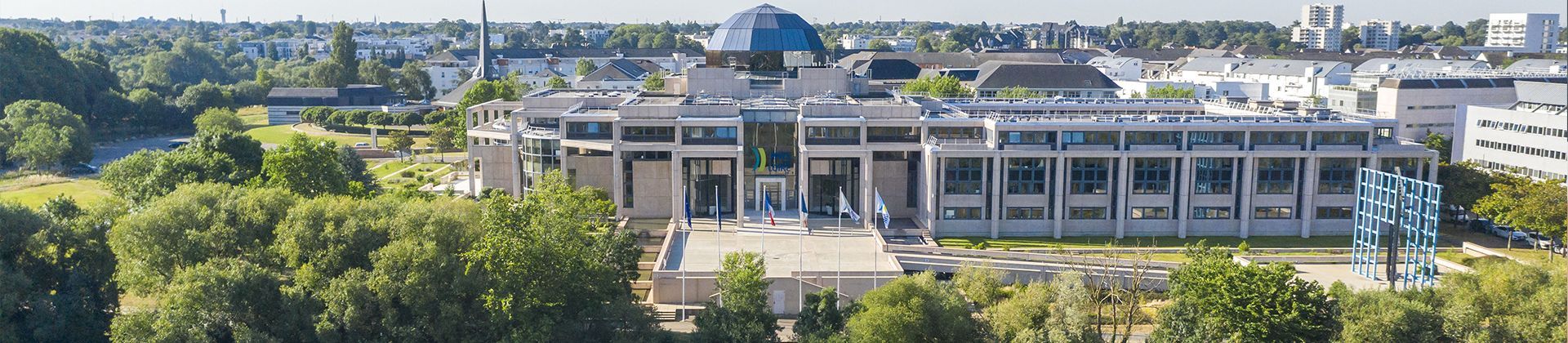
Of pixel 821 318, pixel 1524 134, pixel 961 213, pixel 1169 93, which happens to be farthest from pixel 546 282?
pixel 1169 93

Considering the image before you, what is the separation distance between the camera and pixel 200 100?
155875mm

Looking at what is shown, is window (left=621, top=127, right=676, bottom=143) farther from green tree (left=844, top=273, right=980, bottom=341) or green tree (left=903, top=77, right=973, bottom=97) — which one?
green tree (left=903, top=77, right=973, bottom=97)

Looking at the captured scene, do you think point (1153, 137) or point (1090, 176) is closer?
point (1153, 137)

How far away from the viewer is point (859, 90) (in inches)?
3844

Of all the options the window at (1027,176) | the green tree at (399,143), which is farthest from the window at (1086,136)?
the green tree at (399,143)

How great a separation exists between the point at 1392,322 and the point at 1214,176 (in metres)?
32.1

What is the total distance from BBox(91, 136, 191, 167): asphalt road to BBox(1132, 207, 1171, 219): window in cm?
9951

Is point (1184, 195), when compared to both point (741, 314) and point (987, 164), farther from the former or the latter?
point (741, 314)

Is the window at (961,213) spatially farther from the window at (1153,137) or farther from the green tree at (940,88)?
the green tree at (940,88)

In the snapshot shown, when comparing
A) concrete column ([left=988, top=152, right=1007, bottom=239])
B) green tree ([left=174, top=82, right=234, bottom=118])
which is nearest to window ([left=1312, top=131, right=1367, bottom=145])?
concrete column ([left=988, top=152, right=1007, bottom=239])

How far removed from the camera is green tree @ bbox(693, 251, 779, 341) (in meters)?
43.9

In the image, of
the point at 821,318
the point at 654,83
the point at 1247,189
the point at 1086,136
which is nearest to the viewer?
the point at 821,318

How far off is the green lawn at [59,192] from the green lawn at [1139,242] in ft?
212

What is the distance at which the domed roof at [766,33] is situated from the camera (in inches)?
3748
